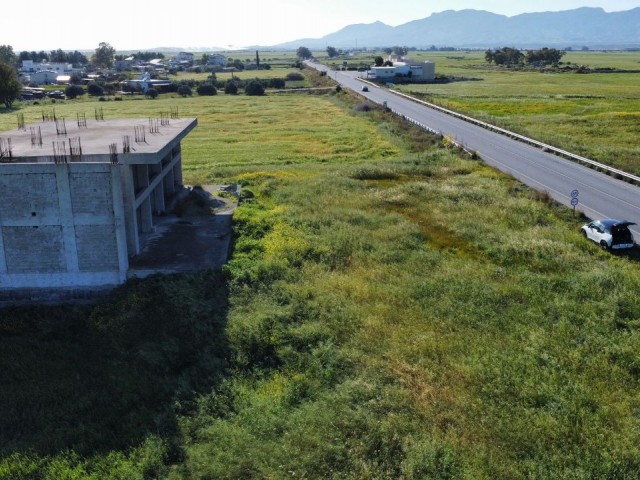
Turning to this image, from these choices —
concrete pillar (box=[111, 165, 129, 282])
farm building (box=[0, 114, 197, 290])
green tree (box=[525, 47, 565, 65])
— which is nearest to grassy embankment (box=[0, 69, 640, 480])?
concrete pillar (box=[111, 165, 129, 282])

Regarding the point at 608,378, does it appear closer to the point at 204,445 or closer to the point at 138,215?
the point at 204,445

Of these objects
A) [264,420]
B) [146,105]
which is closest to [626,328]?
[264,420]

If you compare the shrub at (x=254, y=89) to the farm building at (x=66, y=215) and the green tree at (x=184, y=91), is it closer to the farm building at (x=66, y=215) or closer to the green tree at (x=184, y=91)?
the green tree at (x=184, y=91)

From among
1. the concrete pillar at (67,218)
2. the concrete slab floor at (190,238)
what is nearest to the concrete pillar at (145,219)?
the concrete slab floor at (190,238)

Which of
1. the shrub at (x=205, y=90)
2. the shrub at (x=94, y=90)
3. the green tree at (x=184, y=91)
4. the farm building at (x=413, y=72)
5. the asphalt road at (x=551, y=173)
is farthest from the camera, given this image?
the farm building at (x=413, y=72)

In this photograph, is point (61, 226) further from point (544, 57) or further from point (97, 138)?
point (544, 57)
